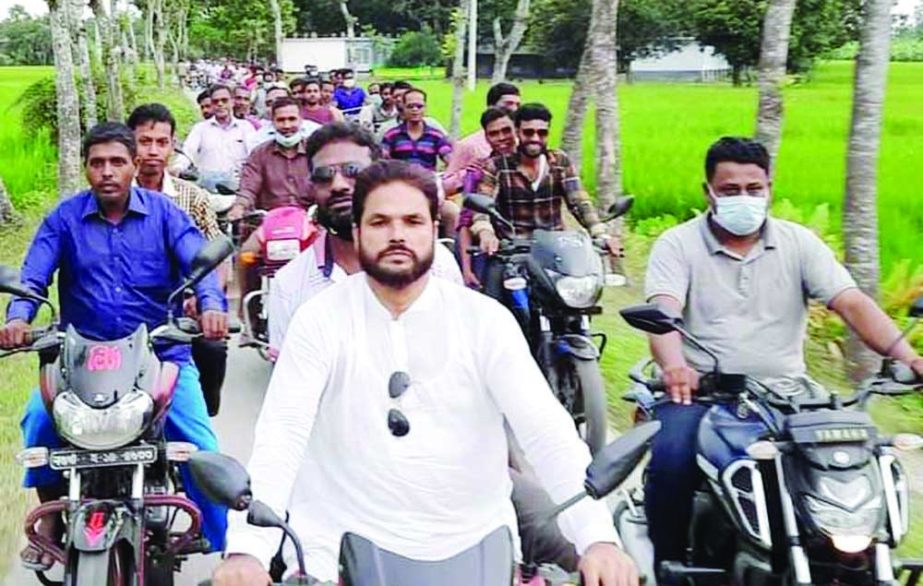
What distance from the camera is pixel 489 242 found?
658cm

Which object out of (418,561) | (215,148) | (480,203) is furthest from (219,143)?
(418,561)

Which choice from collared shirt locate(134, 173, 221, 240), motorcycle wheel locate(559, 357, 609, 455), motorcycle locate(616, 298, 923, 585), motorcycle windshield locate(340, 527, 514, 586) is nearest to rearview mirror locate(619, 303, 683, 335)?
motorcycle locate(616, 298, 923, 585)

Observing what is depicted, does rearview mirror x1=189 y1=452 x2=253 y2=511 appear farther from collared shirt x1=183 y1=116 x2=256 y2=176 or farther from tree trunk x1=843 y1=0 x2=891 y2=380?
collared shirt x1=183 y1=116 x2=256 y2=176

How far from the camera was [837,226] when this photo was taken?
11492mm

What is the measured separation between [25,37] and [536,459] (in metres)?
105

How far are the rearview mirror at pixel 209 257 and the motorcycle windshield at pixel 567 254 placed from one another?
93.6 inches

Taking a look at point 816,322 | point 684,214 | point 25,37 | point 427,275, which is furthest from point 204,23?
point 427,275

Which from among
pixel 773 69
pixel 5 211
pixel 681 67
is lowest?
pixel 681 67

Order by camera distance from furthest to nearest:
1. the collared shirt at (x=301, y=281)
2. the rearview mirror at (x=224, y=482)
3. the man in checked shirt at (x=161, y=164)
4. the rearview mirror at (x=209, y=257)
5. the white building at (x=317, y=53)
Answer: the white building at (x=317, y=53), the man in checked shirt at (x=161, y=164), the collared shirt at (x=301, y=281), the rearview mirror at (x=209, y=257), the rearview mirror at (x=224, y=482)

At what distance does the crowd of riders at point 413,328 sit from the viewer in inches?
118

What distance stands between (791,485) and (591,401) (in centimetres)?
242

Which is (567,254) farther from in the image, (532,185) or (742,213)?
(742,213)

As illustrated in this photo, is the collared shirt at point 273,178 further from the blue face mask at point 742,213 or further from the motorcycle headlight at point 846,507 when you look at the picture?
the motorcycle headlight at point 846,507

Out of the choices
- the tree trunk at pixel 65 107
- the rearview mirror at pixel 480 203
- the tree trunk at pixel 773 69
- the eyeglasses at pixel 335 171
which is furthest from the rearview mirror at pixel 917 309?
the tree trunk at pixel 65 107
